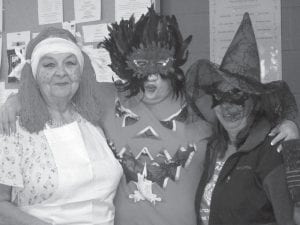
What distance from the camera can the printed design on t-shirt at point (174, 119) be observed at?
1841mm

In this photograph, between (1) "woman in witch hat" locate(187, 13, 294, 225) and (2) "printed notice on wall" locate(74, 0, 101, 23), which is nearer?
(1) "woman in witch hat" locate(187, 13, 294, 225)

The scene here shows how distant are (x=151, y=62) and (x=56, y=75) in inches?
14.6

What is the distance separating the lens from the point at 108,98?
6.36 ft

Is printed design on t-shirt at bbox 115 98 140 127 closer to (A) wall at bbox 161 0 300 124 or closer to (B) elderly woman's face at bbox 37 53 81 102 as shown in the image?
(B) elderly woman's face at bbox 37 53 81 102

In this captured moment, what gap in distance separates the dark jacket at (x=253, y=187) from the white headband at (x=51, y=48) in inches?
28.3

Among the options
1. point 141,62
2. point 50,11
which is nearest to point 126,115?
point 141,62

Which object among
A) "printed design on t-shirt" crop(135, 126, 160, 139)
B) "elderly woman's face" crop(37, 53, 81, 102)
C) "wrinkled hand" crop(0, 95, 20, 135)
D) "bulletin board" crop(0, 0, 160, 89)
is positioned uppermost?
"bulletin board" crop(0, 0, 160, 89)

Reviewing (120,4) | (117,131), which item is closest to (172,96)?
(117,131)

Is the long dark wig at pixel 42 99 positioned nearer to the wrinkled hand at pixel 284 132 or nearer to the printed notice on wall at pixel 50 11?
the wrinkled hand at pixel 284 132

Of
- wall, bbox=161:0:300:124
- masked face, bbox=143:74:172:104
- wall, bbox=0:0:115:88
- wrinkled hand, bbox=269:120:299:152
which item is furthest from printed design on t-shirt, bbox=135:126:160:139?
wall, bbox=0:0:115:88

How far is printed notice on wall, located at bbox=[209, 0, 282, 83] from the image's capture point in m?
2.18

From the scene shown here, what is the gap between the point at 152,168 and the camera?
1.80 metres

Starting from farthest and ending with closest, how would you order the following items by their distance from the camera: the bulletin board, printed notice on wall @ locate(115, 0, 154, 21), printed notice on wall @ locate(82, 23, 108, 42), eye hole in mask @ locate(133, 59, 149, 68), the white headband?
1. the bulletin board
2. printed notice on wall @ locate(82, 23, 108, 42)
3. printed notice on wall @ locate(115, 0, 154, 21)
4. eye hole in mask @ locate(133, 59, 149, 68)
5. the white headband

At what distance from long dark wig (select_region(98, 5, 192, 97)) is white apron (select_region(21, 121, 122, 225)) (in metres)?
0.28
